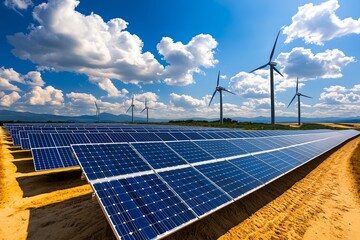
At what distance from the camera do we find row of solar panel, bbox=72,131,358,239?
7367 millimetres

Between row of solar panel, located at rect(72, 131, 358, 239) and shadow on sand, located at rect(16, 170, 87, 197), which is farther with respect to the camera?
shadow on sand, located at rect(16, 170, 87, 197)

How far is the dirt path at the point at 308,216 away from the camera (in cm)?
1078

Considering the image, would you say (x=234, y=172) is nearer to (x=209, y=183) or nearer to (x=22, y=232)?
(x=209, y=183)

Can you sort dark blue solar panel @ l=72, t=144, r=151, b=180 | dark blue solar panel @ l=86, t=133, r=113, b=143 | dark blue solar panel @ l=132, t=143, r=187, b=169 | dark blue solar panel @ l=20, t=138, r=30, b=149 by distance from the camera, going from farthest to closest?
dark blue solar panel @ l=86, t=133, r=113, b=143 < dark blue solar panel @ l=20, t=138, r=30, b=149 < dark blue solar panel @ l=132, t=143, r=187, b=169 < dark blue solar panel @ l=72, t=144, r=151, b=180

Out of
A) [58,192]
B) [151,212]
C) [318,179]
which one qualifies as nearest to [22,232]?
[58,192]

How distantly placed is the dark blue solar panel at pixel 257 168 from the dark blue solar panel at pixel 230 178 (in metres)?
0.75

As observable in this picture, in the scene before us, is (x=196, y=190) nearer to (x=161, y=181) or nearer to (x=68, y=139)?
(x=161, y=181)

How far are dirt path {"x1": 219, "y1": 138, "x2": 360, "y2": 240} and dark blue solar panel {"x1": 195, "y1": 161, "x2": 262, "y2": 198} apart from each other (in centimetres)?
188

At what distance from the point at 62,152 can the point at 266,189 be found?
58.5ft

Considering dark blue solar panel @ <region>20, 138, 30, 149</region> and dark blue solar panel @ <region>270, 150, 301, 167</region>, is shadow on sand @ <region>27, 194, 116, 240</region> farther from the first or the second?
dark blue solar panel @ <region>270, 150, 301, 167</region>

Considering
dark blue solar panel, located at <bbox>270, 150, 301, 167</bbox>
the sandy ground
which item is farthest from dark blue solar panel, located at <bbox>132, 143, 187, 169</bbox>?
dark blue solar panel, located at <bbox>270, 150, 301, 167</bbox>

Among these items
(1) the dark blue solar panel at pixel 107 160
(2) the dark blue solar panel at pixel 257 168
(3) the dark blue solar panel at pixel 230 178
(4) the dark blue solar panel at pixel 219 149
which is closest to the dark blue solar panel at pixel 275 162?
(2) the dark blue solar panel at pixel 257 168

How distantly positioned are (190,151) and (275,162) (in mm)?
8283

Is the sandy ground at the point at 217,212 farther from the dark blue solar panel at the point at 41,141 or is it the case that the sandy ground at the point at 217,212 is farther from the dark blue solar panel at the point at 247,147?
the dark blue solar panel at the point at 247,147
